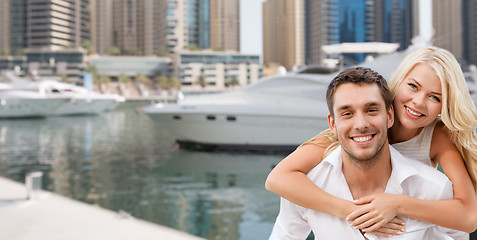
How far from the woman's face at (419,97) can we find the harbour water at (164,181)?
4738 mm

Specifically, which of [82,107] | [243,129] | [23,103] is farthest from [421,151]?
[82,107]

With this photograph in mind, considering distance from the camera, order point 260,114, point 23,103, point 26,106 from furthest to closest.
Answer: point 26,106 → point 23,103 → point 260,114

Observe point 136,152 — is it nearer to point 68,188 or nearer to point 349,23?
point 68,188

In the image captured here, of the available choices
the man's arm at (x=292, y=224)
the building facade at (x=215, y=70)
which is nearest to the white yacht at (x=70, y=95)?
the man's arm at (x=292, y=224)

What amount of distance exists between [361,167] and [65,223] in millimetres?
4864

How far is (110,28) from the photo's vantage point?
158375mm

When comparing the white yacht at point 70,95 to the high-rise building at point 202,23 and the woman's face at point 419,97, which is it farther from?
the high-rise building at point 202,23

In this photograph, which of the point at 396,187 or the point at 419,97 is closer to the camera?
the point at 396,187

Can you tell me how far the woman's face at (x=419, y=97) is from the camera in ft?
6.14

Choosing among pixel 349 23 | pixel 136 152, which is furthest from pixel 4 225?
pixel 349 23

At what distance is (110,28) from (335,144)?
166 meters

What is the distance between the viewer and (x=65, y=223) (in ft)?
18.5

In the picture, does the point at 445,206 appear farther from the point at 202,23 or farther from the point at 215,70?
the point at 202,23

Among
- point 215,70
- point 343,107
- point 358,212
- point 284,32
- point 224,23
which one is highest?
point 224,23
